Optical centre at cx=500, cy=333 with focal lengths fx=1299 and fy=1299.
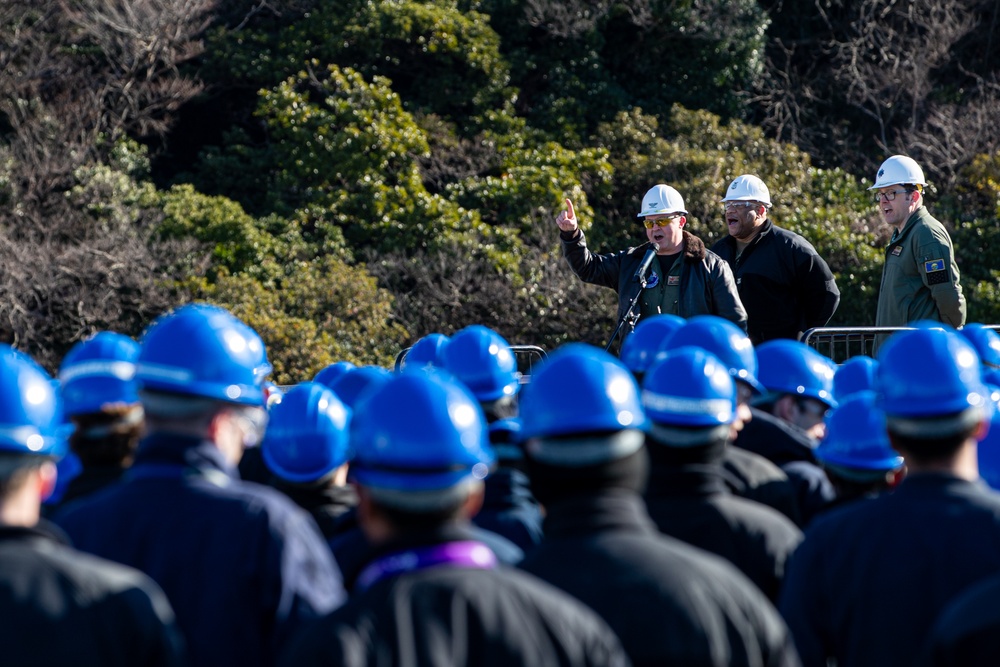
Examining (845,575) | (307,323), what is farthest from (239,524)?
(307,323)

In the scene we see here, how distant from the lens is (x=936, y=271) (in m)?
8.80

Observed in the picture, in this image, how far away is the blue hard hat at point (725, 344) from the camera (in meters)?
5.33

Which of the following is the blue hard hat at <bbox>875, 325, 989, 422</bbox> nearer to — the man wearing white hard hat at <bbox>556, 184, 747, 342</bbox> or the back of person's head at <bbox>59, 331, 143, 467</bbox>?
the back of person's head at <bbox>59, 331, 143, 467</bbox>

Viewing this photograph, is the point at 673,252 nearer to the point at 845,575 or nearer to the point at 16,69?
the point at 845,575

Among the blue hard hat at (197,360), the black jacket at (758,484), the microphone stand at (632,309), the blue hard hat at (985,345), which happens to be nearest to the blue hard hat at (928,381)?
the black jacket at (758,484)

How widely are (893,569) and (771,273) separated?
245 inches

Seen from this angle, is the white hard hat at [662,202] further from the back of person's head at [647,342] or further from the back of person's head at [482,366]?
the back of person's head at [482,366]

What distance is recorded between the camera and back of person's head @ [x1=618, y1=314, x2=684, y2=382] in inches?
235

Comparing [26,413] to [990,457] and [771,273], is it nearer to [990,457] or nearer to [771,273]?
[990,457]

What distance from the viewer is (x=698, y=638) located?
258cm

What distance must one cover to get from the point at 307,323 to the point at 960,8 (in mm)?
11627

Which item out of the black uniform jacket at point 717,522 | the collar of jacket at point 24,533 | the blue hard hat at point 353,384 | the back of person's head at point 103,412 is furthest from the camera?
the blue hard hat at point 353,384

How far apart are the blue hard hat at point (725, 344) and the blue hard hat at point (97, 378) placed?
2.26 meters

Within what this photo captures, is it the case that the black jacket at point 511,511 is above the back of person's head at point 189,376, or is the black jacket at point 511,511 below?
below
